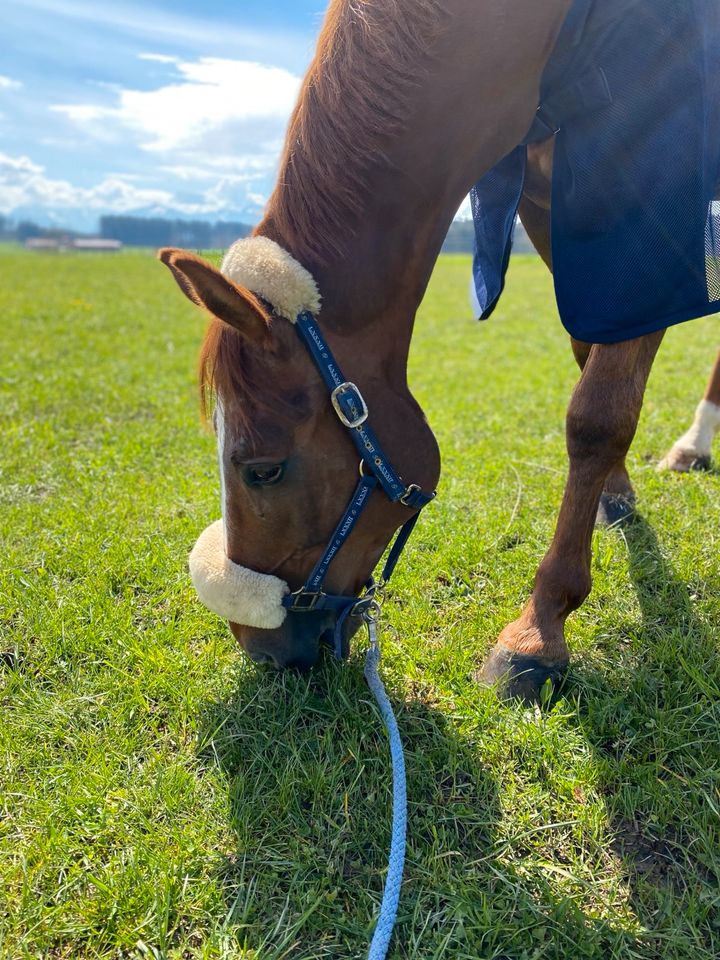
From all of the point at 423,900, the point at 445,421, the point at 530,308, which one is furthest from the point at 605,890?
the point at 530,308

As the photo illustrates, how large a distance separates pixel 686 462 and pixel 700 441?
0.47ft

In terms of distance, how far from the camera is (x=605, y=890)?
1.68 m

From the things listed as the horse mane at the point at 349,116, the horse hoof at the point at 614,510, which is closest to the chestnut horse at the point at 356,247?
the horse mane at the point at 349,116

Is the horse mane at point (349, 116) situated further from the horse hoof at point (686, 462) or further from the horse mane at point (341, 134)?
the horse hoof at point (686, 462)

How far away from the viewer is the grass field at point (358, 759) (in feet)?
5.28

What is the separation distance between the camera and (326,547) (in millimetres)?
2018

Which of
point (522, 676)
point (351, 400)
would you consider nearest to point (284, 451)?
point (351, 400)

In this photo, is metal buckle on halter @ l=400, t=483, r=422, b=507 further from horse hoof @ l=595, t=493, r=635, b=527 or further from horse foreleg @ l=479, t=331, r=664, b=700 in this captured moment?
horse hoof @ l=595, t=493, r=635, b=527

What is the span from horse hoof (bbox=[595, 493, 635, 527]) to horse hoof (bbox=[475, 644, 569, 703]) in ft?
3.92

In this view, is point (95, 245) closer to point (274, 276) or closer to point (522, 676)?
point (274, 276)

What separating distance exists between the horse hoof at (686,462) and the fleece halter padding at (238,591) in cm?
280

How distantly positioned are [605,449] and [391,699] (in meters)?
1.08

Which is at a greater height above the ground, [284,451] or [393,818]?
[284,451]

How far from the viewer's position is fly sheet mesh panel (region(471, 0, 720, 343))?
1.95 metres
